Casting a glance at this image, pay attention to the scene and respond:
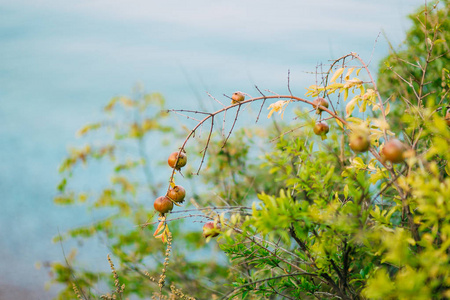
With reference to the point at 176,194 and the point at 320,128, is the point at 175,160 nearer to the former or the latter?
the point at 176,194

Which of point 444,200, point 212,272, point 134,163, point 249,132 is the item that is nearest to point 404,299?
point 444,200

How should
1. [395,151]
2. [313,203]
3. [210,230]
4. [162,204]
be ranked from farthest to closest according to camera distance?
1. [313,203]
2. [162,204]
3. [210,230]
4. [395,151]

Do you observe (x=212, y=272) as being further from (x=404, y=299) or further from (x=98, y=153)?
(x=404, y=299)

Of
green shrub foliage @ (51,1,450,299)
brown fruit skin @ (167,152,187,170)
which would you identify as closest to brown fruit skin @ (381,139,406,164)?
green shrub foliage @ (51,1,450,299)

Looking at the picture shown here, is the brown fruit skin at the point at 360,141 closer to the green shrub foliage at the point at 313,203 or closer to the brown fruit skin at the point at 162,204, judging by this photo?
the green shrub foliage at the point at 313,203

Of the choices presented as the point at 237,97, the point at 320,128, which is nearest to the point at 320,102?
the point at 320,128

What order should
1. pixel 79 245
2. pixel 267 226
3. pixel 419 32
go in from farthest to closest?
pixel 419 32 → pixel 79 245 → pixel 267 226

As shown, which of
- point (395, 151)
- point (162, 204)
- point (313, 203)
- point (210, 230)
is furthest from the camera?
point (313, 203)

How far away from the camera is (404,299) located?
1.89 ft

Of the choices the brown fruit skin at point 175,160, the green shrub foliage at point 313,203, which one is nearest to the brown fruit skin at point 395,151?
the green shrub foliage at point 313,203

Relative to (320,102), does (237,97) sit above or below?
above

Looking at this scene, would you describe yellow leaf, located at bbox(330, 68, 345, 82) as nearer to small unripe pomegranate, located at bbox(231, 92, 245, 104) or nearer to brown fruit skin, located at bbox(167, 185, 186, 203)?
small unripe pomegranate, located at bbox(231, 92, 245, 104)

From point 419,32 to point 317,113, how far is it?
201 cm

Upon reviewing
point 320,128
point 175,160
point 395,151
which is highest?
point 175,160
